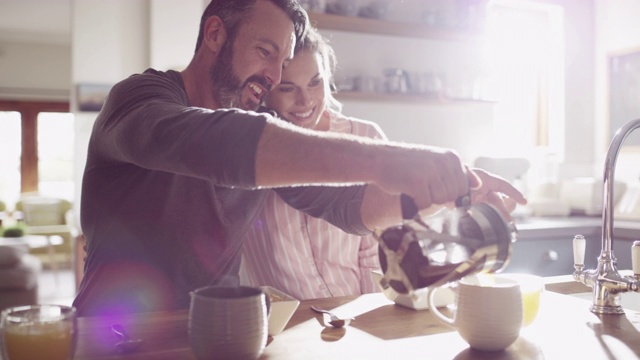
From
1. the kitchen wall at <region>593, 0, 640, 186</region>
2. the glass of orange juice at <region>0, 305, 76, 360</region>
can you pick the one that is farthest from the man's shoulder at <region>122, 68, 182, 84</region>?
the kitchen wall at <region>593, 0, 640, 186</region>

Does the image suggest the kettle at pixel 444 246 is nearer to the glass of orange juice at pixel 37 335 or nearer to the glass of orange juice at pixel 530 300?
the glass of orange juice at pixel 530 300

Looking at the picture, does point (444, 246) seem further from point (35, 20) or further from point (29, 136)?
point (29, 136)

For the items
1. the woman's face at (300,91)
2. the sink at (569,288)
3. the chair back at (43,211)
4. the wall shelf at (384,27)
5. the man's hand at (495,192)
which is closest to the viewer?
the man's hand at (495,192)

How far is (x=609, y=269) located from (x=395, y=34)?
97.6 inches

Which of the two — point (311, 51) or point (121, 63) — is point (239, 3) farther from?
point (121, 63)

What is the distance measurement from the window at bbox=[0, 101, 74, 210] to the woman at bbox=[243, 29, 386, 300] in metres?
8.46

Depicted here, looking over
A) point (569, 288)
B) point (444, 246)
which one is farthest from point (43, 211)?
point (444, 246)

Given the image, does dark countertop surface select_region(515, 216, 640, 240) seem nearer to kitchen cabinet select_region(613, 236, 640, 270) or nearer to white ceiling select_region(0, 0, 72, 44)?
kitchen cabinet select_region(613, 236, 640, 270)

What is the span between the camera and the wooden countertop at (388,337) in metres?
0.96

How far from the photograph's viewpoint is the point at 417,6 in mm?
3631

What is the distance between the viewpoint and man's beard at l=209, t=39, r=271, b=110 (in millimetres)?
1673

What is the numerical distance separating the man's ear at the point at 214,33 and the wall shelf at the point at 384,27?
1.37 m

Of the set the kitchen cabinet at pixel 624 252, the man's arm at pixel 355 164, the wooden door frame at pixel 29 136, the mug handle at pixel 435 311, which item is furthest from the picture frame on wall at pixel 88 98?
the wooden door frame at pixel 29 136

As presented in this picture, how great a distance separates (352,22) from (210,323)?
2.67 m
